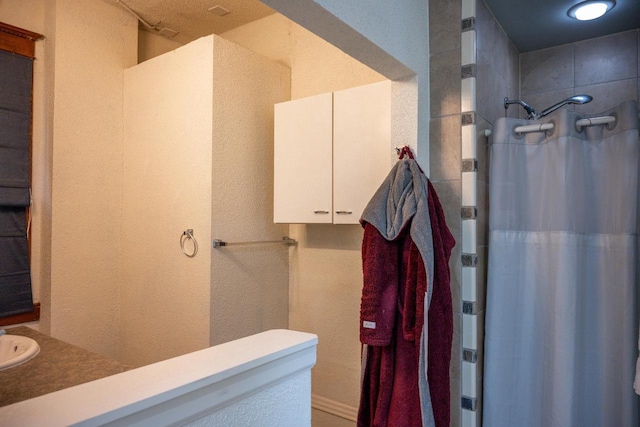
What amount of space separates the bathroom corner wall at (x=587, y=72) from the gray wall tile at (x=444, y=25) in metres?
0.81

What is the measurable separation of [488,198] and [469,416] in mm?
986

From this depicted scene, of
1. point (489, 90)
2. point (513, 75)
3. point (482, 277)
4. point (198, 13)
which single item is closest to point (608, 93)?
point (513, 75)

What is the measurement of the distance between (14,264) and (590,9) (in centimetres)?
316

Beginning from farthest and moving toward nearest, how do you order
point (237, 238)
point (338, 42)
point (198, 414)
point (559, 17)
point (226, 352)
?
point (237, 238)
point (559, 17)
point (338, 42)
point (226, 352)
point (198, 414)

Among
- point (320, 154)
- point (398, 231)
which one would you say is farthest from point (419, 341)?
point (320, 154)

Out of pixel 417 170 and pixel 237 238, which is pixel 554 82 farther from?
pixel 237 238

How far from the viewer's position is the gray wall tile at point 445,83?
1.80 metres

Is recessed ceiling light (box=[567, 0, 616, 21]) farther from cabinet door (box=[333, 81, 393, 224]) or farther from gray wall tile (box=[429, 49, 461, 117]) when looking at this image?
cabinet door (box=[333, 81, 393, 224])

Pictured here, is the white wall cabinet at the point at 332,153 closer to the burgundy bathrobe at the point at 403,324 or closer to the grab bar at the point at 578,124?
the burgundy bathrobe at the point at 403,324

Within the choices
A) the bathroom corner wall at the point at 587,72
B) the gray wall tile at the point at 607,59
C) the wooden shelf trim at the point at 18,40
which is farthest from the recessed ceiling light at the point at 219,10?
the gray wall tile at the point at 607,59

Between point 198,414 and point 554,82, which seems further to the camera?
point 554,82

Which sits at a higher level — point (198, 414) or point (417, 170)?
point (417, 170)

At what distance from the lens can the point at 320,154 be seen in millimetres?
2041

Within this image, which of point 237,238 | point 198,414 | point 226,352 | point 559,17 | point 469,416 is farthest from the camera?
point 237,238
